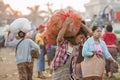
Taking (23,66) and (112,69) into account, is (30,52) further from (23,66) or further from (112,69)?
(112,69)

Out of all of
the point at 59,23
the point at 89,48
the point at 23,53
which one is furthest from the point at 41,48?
the point at 59,23

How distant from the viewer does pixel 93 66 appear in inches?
256

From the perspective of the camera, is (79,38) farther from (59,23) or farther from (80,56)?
(80,56)

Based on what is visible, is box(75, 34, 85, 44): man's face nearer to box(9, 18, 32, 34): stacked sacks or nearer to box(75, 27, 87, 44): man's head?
box(75, 27, 87, 44): man's head

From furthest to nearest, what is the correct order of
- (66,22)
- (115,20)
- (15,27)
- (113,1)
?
(113,1) → (115,20) → (15,27) → (66,22)

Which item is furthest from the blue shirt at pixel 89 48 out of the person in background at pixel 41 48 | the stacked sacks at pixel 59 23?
the person in background at pixel 41 48

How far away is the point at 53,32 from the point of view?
5.71 meters

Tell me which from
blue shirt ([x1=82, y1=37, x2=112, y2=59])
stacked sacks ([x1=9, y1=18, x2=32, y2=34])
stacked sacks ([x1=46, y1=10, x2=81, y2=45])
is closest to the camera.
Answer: stacked sacks ([x1=46, y1=10, x2=81, y2=45])

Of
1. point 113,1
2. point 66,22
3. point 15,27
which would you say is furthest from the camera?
point 113,1

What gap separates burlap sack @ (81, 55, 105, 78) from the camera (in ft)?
21.3

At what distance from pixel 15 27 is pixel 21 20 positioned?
245 mm

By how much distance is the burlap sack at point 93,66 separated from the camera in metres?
6.48

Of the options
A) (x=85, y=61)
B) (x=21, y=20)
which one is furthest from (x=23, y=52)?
(x=85, y=61)

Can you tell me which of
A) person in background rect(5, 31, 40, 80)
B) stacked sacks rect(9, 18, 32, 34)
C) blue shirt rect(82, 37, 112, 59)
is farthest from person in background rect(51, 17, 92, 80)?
stacked sacks rect(9, 18, 32, 34)
